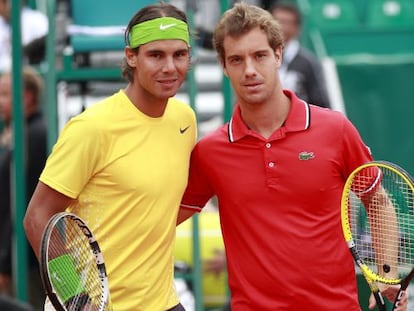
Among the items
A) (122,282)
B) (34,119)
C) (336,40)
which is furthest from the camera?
(336,40)

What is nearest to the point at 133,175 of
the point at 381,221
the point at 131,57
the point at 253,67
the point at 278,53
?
the point at 131,57

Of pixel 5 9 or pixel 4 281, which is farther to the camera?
pixel 5 9

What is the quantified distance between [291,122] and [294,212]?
39 cm

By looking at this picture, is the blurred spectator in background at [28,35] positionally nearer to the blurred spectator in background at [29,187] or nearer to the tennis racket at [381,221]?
the blurred spectator in background at [29,187]

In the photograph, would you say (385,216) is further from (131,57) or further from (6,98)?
(6,98)

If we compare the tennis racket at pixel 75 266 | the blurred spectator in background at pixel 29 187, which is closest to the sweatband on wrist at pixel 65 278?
the tennis racket at pixel 75 266

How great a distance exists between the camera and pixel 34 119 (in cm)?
961

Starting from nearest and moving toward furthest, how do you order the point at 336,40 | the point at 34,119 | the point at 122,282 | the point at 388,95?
the point at 122,282 → the point at 34,119 → the point at 388,95 → the point at 336,40

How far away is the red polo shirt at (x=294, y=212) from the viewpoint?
19.3ft

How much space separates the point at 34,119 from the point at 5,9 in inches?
77.6

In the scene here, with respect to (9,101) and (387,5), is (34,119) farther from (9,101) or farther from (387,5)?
(387,5)

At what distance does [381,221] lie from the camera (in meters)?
5.87

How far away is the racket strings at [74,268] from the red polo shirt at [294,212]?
68 cm

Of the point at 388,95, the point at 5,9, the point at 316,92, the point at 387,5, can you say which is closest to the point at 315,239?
the point at 316,92
